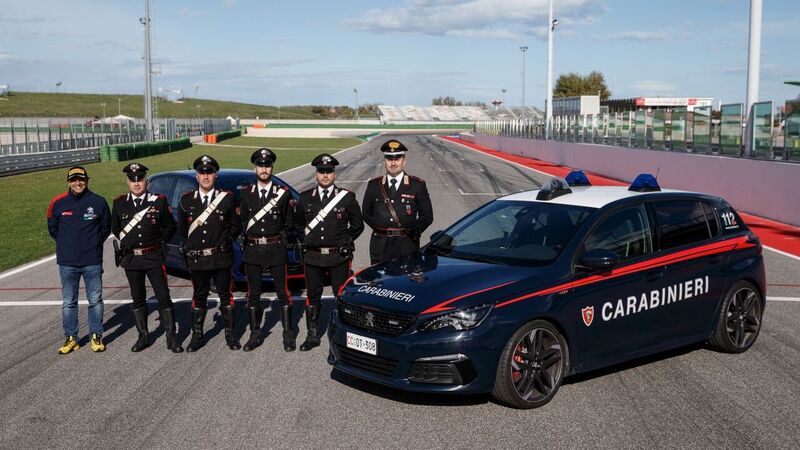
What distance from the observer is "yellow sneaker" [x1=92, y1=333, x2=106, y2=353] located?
753 centimetres

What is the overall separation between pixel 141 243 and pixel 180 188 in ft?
12.8

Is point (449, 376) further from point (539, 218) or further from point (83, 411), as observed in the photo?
point (83, 411)

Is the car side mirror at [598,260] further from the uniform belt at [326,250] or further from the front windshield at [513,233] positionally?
the uniform belt at [326,250]

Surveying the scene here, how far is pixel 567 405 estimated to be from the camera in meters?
5.86

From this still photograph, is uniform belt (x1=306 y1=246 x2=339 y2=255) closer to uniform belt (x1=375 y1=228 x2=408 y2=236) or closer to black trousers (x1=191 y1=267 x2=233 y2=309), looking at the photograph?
uniform belt (x1=375 y1=228 x2=408 y2=236)

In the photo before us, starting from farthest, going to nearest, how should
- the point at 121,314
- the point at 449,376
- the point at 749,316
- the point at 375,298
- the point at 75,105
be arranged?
the point at 75,105 → the point at 121,314 → the point at 749,316 → the point at 375,298 → the point at 449,376

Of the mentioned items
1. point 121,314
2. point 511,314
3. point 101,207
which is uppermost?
point 101,207

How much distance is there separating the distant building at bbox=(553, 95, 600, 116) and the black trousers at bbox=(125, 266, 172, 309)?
70278mm

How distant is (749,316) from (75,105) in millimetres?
182872

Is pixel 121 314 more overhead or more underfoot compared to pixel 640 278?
more underfoot

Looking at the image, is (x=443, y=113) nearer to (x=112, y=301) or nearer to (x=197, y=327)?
(x=112, y=301)

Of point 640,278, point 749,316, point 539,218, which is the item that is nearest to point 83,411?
point 539,218

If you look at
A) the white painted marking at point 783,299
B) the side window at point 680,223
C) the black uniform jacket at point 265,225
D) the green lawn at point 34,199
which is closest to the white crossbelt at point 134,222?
the black uniform jacket at point 265,225

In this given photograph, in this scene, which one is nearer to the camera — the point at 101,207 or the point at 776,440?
the point at 776,440
